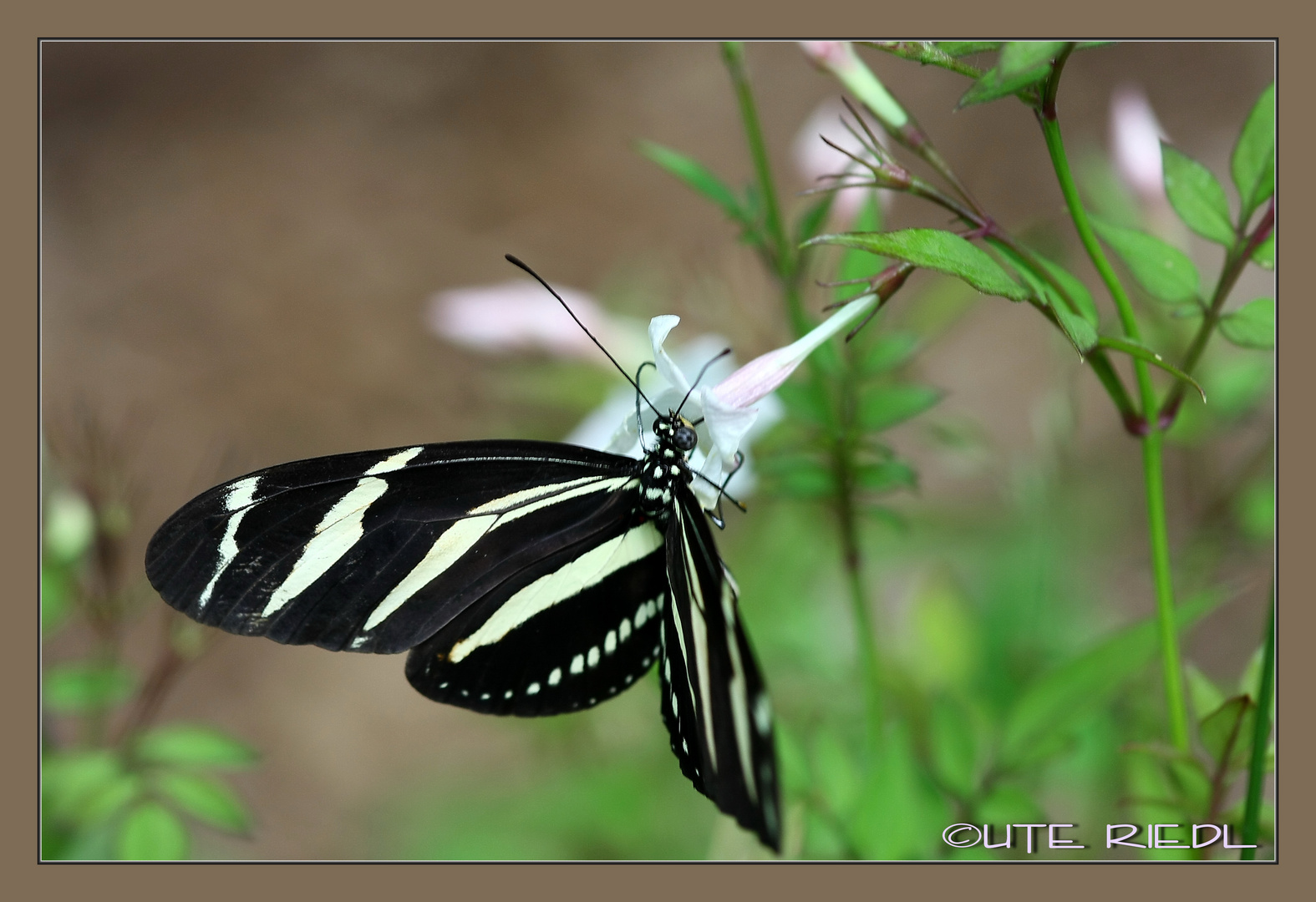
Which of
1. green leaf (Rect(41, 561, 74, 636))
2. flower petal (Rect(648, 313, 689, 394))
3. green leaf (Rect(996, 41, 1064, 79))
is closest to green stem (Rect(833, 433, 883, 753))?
flower petal (Rect(648, 313, 689, 394))

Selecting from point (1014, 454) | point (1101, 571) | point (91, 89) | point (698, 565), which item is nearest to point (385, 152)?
point (91, 89)

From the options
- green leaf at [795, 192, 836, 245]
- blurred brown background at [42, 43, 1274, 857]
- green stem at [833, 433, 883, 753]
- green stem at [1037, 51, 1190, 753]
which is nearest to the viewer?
green stem at [1037, 51, 1190, 753]

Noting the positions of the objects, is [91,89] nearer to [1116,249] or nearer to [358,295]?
[358,295]

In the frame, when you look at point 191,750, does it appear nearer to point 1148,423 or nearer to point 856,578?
point 856,578

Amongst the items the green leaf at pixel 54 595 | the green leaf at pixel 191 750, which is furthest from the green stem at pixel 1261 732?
the green leaf at pixel 54 595

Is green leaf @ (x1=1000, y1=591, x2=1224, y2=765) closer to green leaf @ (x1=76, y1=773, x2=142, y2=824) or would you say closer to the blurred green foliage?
the blurred green foliage

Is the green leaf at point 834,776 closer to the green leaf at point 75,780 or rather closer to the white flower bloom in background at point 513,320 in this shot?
the white flower bloom in background at point 513,320

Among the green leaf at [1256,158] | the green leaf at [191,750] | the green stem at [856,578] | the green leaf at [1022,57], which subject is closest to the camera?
the green leaf at [1022,57]
